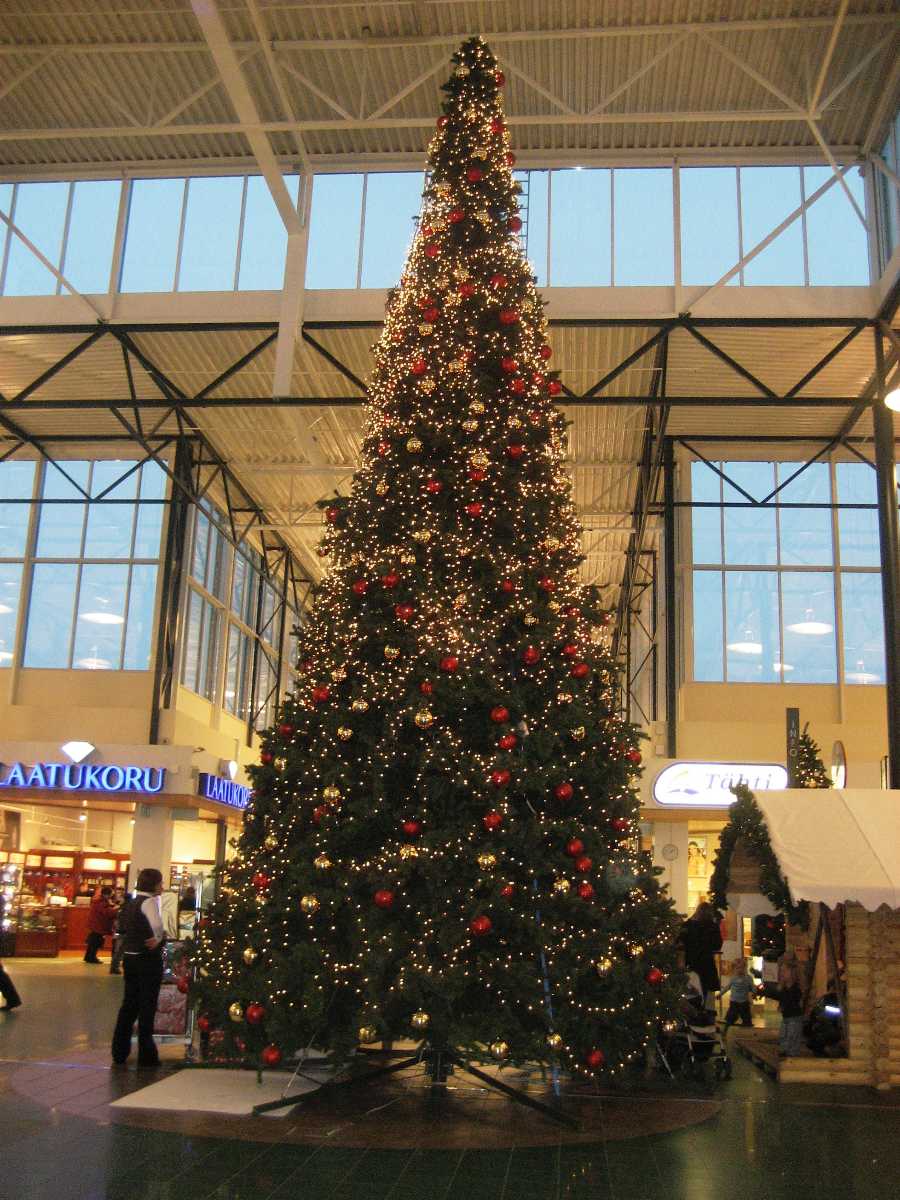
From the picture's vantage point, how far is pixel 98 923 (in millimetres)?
21109

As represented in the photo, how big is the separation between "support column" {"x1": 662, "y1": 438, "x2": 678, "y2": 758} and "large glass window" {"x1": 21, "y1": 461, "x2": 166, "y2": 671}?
426 inches

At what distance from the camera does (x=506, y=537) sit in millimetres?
9211

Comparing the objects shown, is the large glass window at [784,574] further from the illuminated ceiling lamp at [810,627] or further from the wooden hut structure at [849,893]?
Answer: the wooden hut structure at [849,893]

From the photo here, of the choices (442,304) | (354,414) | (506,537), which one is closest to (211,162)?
(354,414)

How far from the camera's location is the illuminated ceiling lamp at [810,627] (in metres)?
24.2

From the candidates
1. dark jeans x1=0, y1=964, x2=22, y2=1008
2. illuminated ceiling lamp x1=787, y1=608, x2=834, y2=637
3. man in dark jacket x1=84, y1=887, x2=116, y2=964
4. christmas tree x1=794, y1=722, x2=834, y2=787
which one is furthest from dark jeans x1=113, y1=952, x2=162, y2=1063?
illuminated ceiling lamp x1=787, y1=608, x2=834, y2=637

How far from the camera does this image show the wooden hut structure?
962cm

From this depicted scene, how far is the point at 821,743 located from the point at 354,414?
Result: 37.4 feet

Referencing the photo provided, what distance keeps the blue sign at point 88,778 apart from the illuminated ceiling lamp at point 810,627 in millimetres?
13134

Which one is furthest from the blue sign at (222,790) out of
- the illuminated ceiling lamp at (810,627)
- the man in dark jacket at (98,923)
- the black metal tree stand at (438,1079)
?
the black metal tree stand at (438,1079)

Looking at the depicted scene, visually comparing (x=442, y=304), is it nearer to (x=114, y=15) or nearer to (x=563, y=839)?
(x=563, y=839)

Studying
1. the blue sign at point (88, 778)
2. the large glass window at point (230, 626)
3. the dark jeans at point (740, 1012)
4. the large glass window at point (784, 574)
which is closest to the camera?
the dark jeans at point (740, 1012)

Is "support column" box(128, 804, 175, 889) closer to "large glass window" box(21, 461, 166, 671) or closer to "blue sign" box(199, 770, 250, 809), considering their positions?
"blue sign" box(199, 770, 250, 809)

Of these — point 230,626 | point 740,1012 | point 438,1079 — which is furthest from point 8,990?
point 230,626
